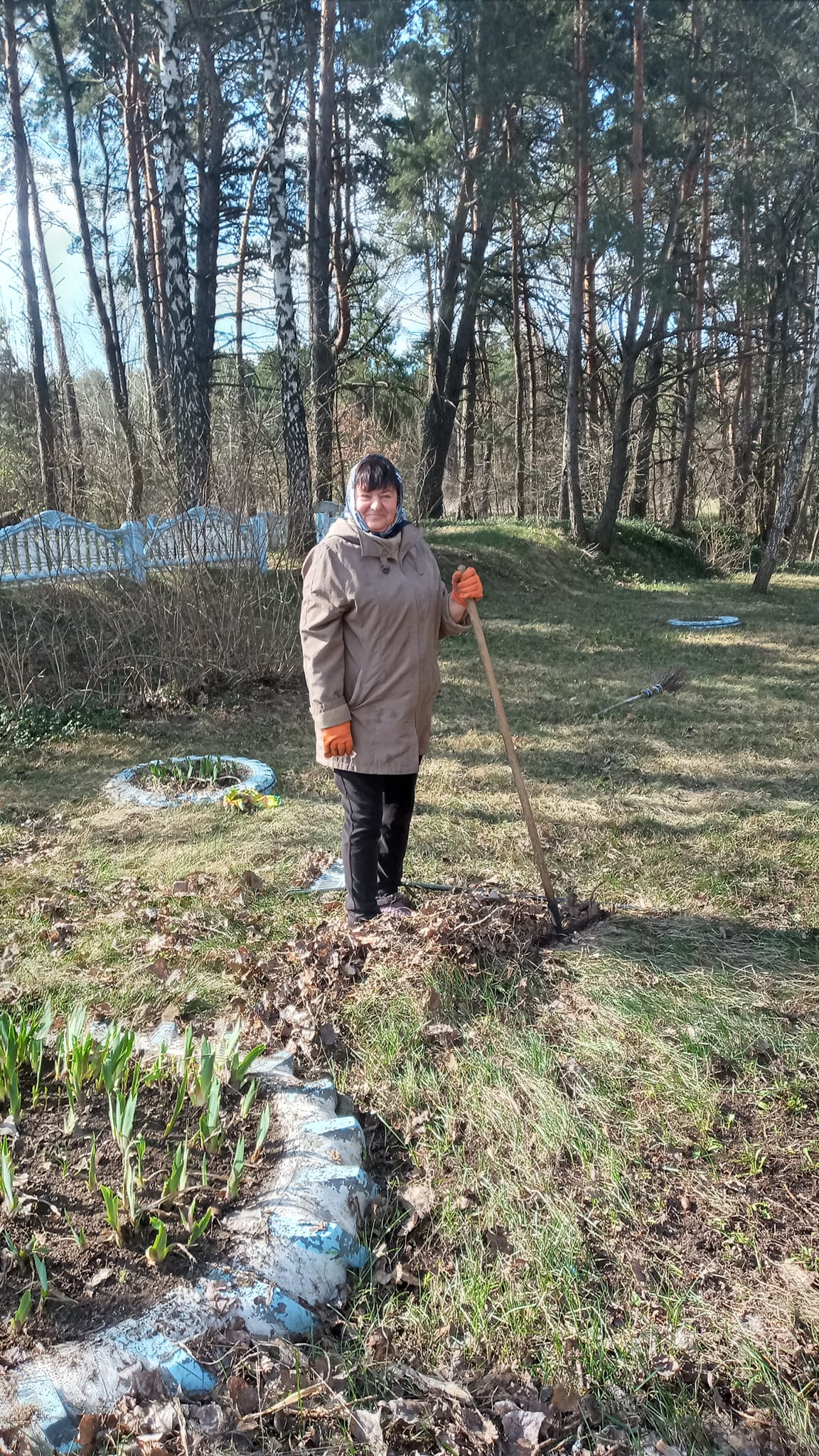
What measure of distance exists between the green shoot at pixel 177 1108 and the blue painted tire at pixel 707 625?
10.4m

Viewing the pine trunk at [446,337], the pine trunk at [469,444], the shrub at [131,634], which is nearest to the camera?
the shrub at [131,634]

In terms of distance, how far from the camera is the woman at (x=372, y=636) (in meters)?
3.34

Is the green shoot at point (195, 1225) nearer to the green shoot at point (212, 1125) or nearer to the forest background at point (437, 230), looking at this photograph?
the green shoot at point (212, 1125)

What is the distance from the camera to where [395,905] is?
381cm

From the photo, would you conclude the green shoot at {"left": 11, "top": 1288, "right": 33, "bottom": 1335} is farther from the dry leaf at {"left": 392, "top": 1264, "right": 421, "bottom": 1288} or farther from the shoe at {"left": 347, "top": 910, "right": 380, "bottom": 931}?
the shoe at {"left": 347, "top": 910, "right": 380, "bottom": 931}

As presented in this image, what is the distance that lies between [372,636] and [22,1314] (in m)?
2.23

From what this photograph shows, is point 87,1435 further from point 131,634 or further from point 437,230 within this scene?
point 437,230

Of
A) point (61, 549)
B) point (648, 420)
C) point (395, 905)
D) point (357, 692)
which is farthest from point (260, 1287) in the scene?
point (648, 420)

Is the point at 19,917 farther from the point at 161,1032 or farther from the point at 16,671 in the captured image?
the point at 16,671

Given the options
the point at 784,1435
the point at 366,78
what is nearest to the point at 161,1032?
the point at 784,1435

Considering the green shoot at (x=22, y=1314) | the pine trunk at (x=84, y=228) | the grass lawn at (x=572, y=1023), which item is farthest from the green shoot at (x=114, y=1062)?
the pine trunk at (x=84, y=228)

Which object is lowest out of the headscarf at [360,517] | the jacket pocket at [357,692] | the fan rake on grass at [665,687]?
the fan rake on grass at [665,687]

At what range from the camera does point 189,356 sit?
9.97m

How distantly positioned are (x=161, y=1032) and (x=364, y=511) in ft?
6.15
